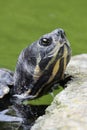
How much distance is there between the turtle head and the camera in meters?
2.35

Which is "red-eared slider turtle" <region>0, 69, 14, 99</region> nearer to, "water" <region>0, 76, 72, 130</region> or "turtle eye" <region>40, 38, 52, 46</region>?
"water" <region>0, 76, 72, 130</region>

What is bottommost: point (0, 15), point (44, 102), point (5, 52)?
point (44, 102)

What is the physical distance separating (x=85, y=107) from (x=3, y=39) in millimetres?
2267

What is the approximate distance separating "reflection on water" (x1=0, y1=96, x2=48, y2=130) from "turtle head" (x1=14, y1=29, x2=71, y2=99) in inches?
2.4

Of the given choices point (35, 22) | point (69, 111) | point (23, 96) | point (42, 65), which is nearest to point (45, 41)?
point (42, 65)

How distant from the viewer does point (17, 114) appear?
2410 millimetres

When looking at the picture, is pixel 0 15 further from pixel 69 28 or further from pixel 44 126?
pixel 44 126

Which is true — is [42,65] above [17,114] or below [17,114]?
above

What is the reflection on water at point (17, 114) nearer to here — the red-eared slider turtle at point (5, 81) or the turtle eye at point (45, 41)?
the red-eared slider turtle at point (5, 81)

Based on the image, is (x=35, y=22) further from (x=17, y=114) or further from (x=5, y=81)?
(x=17, y=114)

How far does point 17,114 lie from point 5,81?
257 mm

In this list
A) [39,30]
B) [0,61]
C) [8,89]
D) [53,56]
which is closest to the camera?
[53,56]

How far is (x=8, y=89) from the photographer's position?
8.39ft

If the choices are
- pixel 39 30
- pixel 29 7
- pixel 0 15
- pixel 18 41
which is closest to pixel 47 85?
pixel 18 41
